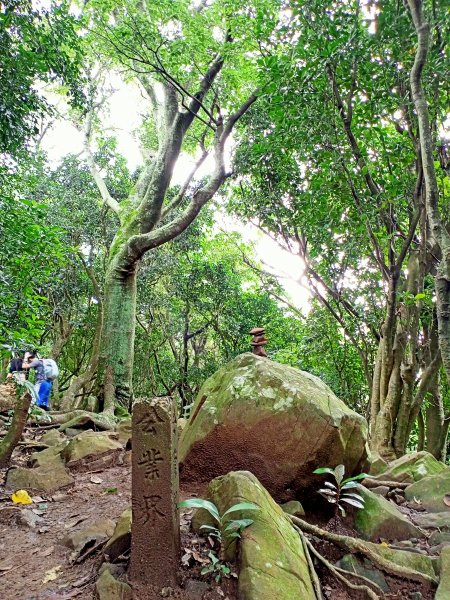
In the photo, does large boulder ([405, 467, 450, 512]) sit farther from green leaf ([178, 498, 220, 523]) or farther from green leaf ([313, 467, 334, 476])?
green leaf ([178, 498, 220, 523])

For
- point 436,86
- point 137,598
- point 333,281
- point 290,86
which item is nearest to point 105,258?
point 333,281

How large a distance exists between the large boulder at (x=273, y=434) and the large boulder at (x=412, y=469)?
1.32 m

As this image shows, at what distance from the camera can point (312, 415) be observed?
12.8 feet

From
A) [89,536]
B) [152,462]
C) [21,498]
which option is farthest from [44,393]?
[152,462]

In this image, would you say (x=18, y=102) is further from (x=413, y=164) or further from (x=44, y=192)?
(x=44, y=192)

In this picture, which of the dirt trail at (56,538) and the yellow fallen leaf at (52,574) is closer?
the dirt trail at (56,538)

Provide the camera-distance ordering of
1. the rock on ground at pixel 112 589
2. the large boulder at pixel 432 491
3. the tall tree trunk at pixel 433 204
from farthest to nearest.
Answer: the large boulder at pixel 432 491 → the tall tree trunk at pixel 433 204 → the rock on ground at pixel 112 589

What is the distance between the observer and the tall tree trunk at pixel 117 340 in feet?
30.4

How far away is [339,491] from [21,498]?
332 centimetres

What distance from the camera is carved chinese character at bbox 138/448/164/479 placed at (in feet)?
9.39

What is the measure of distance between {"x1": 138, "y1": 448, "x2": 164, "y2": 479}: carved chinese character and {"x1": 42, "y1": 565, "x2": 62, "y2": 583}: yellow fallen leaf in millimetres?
1153

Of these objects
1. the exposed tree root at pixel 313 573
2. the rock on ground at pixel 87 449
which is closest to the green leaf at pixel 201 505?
the exposed tree root at pixel 313 573

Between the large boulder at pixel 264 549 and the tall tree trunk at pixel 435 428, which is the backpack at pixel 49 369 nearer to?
the large boulder at pixel 264 549

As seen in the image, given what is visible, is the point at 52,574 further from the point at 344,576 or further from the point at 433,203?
the point at 433,203
